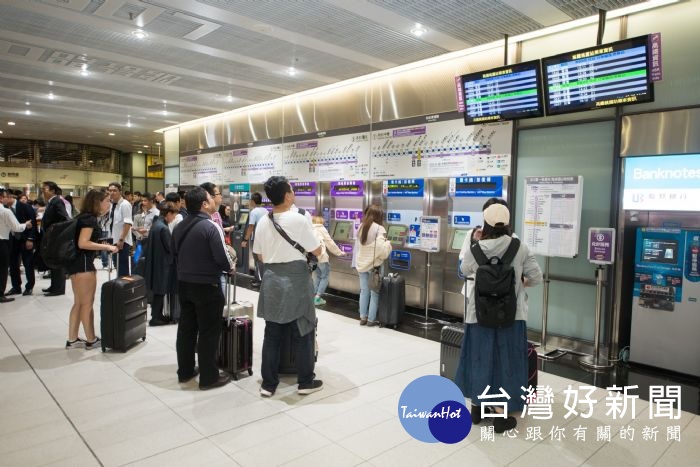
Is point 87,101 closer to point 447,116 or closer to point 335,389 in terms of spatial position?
point 447,116

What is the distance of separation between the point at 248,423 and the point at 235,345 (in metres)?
0.87

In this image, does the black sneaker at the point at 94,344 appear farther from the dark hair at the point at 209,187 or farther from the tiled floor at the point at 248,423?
the dark hair at the point at 209,187

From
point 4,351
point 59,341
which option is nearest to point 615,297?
point 59,341

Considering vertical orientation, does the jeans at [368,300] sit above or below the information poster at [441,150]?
below

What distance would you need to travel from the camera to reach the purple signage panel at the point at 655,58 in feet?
12.6

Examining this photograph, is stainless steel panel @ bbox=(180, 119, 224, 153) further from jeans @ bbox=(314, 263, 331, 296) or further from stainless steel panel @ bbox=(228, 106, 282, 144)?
jeans @ bbox=(314, 263, 331, 296)

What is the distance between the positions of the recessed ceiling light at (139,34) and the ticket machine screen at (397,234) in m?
4.00

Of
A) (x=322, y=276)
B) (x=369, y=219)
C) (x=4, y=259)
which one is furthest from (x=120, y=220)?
(x=369, y=219)

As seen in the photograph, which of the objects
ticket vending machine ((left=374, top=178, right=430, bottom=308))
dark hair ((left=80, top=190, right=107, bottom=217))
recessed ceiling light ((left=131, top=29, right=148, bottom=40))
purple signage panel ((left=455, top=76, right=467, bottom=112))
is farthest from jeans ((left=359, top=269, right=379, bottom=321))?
recessed ceiling light ((left=131, top=29, right=148, bottom=40))

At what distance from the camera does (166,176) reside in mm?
12484

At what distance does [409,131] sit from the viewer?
21.5 ft

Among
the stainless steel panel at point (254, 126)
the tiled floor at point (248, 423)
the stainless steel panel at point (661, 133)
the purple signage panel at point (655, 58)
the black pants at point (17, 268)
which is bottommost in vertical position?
the tiled floor at point (248, 423)

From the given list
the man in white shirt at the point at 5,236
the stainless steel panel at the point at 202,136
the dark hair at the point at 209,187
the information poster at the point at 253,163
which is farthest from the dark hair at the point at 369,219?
the stainless steel panel at the point at 202,136

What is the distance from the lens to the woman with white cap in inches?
117
